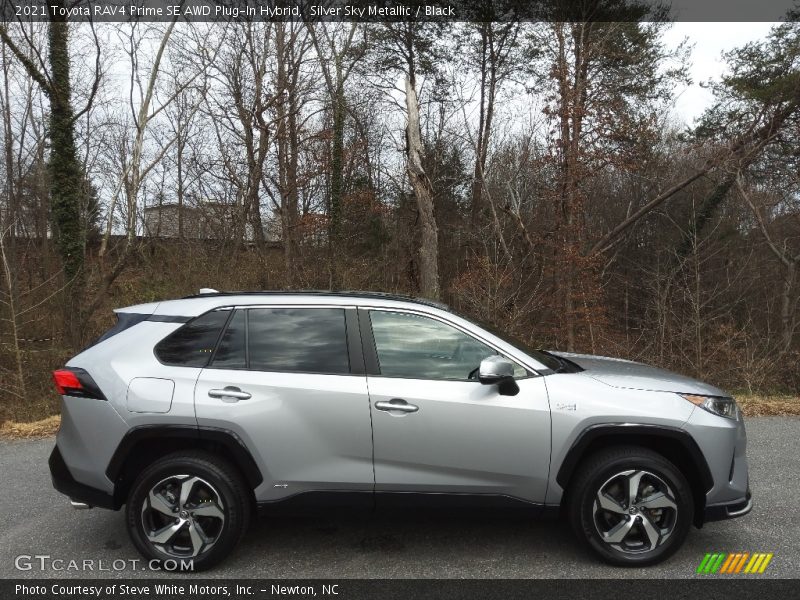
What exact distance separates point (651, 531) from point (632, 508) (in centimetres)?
17

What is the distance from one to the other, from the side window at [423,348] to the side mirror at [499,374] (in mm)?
160

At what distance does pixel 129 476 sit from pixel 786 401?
8.21 metres

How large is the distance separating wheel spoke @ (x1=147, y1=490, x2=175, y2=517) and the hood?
2630mm

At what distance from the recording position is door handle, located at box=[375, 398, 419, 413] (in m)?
3.16

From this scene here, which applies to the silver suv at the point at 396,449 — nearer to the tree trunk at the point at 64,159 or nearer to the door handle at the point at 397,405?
the door handle at the point at 397,405

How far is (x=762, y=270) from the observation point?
774 inches

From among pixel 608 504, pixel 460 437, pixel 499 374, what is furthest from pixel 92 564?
pixel 608 504

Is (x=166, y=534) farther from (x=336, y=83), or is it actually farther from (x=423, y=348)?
(x=336, y=83)

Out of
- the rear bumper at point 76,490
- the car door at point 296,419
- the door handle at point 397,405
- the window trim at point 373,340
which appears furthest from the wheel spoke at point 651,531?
the rear bumper at point 76,490

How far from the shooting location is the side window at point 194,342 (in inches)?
132

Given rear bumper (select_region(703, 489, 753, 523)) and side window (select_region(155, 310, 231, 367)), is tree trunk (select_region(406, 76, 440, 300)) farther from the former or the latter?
rear bumper (select_region(703, 489, 753, 523))

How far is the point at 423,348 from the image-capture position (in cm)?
339

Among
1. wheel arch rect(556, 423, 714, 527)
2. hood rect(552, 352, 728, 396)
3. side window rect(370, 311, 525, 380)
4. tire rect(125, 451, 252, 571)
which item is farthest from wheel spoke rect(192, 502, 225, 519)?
hood rect(552, 352, 728, 396)
